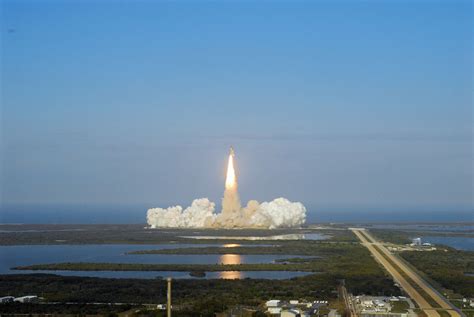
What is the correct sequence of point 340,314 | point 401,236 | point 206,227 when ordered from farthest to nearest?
1. point 206,227
2. point 401,236
3. point 340,314

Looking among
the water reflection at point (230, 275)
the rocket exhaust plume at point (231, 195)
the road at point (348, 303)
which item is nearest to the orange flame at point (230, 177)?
the rocket exhaust plume at point (231, 195)

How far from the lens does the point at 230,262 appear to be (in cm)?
6800

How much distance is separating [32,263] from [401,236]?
152 ft

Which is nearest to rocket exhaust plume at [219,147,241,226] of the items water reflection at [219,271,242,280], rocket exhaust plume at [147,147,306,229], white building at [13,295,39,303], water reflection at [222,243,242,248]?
rocket exhaust plume at [147,147,306,229]

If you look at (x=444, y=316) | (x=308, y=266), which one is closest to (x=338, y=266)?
(x=308, y=266)

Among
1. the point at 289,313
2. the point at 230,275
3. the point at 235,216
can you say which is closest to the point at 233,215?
the point at 235,216

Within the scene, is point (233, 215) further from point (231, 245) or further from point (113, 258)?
point (113, 258)

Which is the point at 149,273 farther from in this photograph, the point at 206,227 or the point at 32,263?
the point at 206,227

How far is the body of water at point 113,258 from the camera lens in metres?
60.1

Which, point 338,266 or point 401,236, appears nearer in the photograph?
point 338,266

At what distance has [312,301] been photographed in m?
47.2

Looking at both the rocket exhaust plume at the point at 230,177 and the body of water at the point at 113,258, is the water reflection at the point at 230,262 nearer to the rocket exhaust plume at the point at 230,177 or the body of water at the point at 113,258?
the body of water at the point at 113,258

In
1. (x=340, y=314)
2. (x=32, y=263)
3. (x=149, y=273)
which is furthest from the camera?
(x=32, y=263)

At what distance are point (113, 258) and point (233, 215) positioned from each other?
38.8 m
